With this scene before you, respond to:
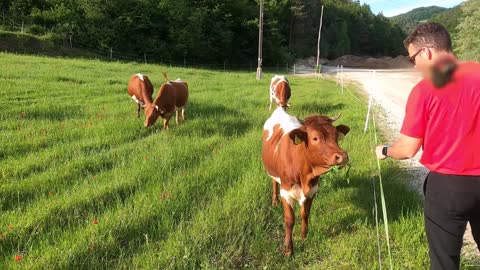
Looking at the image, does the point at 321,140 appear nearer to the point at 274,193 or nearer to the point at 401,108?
the point at 274,193

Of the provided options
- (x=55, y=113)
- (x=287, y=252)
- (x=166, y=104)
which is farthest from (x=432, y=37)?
(x=55, y=113)

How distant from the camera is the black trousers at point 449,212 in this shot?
8.42ft

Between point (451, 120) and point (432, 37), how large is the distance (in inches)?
21.3

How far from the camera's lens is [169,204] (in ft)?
15.7

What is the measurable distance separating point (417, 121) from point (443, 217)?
0.66 m

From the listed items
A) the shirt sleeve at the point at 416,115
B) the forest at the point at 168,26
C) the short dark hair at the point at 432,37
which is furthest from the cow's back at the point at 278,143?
the forest at the point at 168,26

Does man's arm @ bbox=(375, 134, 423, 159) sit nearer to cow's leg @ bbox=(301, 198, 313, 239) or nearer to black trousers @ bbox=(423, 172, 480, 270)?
black trousers @ bbox=(423, 172, 480, 270)

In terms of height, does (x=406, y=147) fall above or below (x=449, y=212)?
above

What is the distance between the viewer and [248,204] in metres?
4.89

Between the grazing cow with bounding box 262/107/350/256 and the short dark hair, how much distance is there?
120 centimetres

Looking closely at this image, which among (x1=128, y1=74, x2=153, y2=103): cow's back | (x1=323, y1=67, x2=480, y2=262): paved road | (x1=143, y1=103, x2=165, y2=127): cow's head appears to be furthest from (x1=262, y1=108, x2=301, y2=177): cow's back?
(x1=128, y1=74, x2=153, y2=103): cow's back

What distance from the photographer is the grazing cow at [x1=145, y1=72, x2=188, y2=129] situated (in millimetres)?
8914

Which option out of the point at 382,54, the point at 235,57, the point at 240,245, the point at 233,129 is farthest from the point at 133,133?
the point at 382,54

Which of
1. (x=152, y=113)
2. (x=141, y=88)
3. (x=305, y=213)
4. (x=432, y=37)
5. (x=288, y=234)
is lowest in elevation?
(x=288, y=234)
